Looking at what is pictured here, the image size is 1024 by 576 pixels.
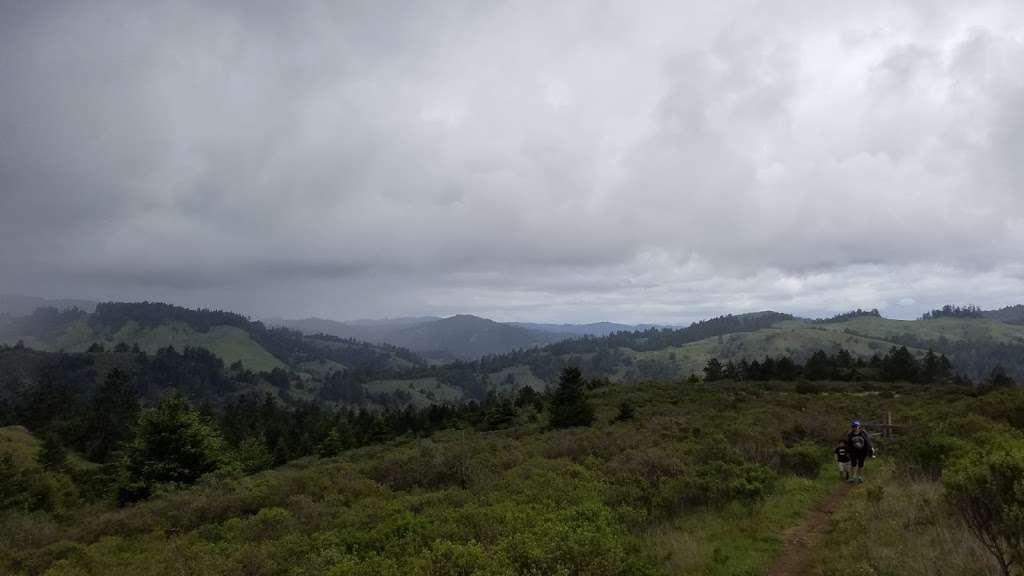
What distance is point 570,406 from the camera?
41.2m

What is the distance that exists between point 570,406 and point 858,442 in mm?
25649

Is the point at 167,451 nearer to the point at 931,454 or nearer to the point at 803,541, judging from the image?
the point at 803,541

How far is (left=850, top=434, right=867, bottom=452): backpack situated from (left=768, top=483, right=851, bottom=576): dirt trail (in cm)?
310

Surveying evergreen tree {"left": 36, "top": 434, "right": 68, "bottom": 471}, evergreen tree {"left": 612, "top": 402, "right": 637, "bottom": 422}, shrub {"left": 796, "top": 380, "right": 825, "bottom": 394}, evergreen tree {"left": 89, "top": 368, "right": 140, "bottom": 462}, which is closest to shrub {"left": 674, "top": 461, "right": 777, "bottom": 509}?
evergreen tree {"left": 612, "top": 402, "right": 637, "bottom": 422}

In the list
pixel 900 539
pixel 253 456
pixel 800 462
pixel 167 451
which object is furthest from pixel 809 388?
pixel 253 456

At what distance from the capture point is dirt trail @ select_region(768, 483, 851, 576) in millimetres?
9915

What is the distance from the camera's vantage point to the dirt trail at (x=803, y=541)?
9915mm

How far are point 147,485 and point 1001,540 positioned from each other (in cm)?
4044

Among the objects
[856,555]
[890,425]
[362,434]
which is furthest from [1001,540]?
[362,434]

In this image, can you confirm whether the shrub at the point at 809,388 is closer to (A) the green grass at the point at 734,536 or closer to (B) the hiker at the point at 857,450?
(B) the hiker at the point at 857,450

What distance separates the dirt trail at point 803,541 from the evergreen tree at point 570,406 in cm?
2541

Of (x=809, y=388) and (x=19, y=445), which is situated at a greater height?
(x=809, y=388)

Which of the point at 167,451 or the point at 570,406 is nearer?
the point at 167,451

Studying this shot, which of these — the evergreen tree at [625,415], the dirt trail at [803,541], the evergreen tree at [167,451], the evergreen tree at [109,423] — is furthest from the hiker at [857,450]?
the evergreen tree at [109,423]
